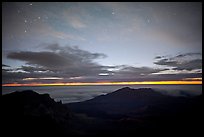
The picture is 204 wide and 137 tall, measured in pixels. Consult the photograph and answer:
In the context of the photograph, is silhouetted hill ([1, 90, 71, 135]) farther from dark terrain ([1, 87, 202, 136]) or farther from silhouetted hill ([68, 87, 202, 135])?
silhouetted hill ([68, 87, 202, 135])

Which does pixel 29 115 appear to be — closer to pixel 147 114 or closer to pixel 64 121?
pixel 64 121

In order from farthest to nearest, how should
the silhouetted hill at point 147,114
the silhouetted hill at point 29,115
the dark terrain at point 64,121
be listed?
the silhouetted hill at point 147,114
the dark terrain at point 64,121
the silhouetted hill at point 29,115

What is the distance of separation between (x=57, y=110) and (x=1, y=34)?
2011cm

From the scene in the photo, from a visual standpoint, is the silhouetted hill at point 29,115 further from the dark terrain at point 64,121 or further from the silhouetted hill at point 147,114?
the silhouetted hill at point 147,114

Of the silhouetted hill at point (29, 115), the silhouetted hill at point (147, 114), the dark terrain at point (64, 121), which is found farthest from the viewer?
the silhouetted hill at point (147, 114)

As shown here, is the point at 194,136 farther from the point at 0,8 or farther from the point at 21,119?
the point at 21,119

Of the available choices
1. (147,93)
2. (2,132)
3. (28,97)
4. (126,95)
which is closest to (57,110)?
(28,97)

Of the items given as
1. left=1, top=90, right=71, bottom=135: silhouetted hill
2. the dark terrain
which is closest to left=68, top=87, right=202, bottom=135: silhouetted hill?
the dark terrain

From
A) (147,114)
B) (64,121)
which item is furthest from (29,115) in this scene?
(147,114)

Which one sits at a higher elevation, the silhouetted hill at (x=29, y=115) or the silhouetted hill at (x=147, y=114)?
the silhouetted hill at (x=29, y=115)

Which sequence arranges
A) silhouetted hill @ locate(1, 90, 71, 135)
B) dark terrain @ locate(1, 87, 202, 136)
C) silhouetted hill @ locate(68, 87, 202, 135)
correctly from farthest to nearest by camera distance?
silhouetted hill @ locate(68, 87, 202, 135), dark terrain @ locate(1, 87, 202, 136), silhouetted hill @ locate(1, 90, 71, 135)

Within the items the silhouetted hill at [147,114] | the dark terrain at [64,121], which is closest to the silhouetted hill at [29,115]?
the dark terrain at [64,121]

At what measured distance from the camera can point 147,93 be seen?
232 feet

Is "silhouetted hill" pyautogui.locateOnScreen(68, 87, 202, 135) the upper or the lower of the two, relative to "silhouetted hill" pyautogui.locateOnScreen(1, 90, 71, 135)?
lower
